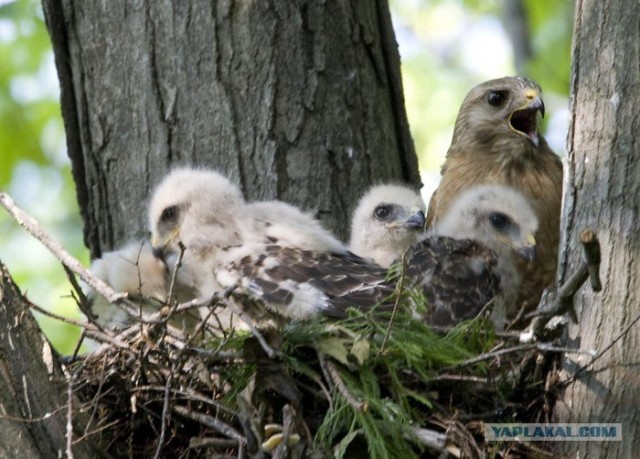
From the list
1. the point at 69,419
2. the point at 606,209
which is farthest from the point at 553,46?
the point at 69,419

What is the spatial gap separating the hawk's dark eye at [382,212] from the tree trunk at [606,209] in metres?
1.63

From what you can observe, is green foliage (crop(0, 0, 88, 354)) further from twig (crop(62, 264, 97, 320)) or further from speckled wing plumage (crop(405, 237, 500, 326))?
twig (crop(62, 264, 97, 320))

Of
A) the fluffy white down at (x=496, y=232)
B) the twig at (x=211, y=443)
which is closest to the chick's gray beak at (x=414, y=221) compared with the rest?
the fluffy white down at (x=496, y=232)

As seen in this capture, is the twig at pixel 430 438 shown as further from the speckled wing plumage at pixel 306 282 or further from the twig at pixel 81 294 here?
the twig at pixel 81 294

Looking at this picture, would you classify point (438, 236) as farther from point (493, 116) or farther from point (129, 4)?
point (129, 4)

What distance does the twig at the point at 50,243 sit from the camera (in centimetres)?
381

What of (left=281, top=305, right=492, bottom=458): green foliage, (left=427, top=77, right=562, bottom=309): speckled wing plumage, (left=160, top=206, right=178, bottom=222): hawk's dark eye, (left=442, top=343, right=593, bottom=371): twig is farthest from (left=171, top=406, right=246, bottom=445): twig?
(left=427, top=77, right=562, bottom=309): speckled wing plumage

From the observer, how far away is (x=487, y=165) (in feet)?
19.7

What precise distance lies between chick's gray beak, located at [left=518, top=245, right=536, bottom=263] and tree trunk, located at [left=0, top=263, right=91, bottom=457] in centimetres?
218

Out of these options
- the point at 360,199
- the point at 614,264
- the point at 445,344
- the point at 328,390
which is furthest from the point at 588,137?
the point at 360,199

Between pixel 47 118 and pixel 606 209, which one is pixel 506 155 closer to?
Answer: pixel 606 209

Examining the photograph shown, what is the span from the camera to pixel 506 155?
19.5 feet

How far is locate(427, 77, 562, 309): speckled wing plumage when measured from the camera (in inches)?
221

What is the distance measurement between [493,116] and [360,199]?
107cm
